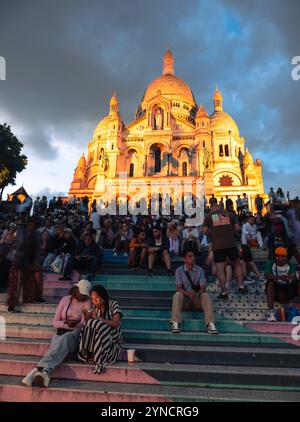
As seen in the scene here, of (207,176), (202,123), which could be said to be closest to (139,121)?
(202,123)

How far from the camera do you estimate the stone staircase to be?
3.47m

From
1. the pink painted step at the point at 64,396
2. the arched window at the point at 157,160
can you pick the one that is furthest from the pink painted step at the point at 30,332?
the arched window at the point at 157,160

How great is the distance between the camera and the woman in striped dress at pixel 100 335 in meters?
3.91

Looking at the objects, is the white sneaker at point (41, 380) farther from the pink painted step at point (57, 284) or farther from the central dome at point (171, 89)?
the central dome at point (171, 89)

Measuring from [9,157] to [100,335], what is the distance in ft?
96.7

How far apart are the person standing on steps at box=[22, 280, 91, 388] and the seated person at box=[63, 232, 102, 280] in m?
2.42

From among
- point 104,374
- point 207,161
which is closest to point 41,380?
point 104,374

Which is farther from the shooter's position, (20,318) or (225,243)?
(225,243)

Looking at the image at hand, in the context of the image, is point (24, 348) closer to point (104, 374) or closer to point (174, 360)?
point (104, 374)

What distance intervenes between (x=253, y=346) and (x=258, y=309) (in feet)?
3.49

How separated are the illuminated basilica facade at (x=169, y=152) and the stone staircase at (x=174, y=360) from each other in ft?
88.6

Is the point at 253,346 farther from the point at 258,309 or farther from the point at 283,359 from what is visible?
the point at 258,309

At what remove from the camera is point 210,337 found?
14.7 feet

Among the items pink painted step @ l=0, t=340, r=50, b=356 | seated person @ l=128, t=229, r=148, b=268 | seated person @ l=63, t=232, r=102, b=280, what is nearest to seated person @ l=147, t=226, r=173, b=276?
seated person @ l=128, t=229, r=148, b=268
